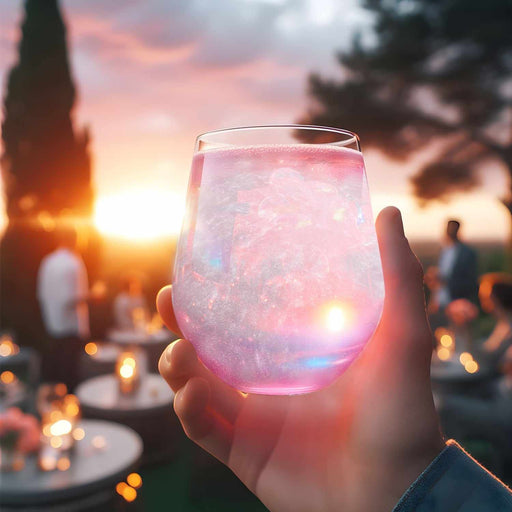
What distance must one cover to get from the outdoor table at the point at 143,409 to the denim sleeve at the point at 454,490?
3936 millimetres

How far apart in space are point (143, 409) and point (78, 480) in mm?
1606

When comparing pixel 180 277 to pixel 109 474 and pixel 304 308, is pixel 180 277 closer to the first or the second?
pixel 304 308

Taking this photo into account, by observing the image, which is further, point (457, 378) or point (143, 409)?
point (457, 378)

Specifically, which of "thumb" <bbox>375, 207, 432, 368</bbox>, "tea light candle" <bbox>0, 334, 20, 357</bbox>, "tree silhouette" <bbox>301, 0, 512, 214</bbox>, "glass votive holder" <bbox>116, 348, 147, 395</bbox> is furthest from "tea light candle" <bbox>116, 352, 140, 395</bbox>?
"tree silhouette" <bbox>301, 0, 512, 214</bbox>

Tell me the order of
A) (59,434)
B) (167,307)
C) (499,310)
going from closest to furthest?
(167,307) < (59,434) < (499,310)

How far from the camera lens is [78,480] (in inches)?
113

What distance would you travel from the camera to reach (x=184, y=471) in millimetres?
4918

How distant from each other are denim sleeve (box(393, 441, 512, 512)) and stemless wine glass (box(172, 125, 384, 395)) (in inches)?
11.1

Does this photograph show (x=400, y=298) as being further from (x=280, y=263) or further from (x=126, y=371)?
(x=126, y=371)

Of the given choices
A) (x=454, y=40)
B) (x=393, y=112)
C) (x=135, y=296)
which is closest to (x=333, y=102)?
(x=393, y=112)

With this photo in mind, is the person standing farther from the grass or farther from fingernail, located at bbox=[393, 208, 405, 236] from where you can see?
fingernail, located at bbox=[393, 208, 405, 236]

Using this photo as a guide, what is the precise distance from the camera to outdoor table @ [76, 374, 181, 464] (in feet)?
14.9

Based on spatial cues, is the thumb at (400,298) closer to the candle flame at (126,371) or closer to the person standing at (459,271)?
the candle flame at (126,371)

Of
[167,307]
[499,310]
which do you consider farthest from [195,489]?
[167,307]
